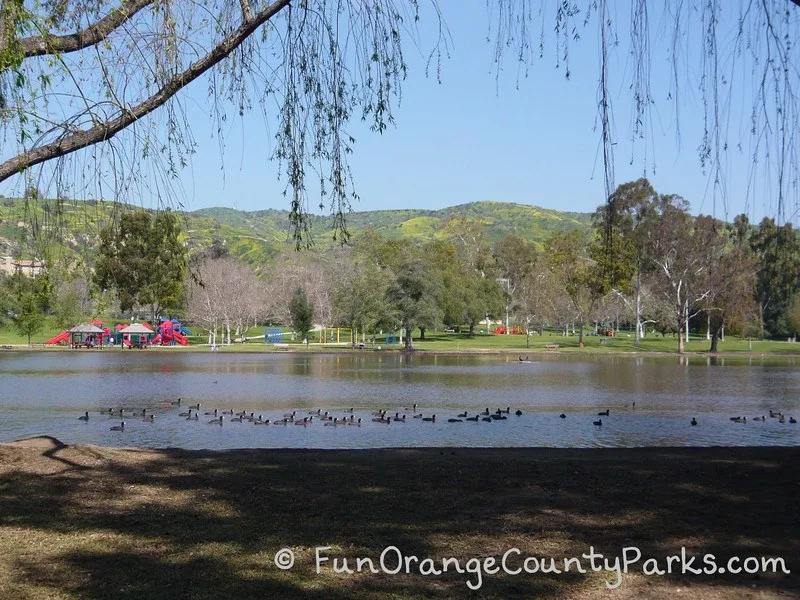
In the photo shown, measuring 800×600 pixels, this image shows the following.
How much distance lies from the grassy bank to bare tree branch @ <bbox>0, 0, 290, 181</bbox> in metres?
2.75

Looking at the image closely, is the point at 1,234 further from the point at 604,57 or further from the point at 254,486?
the point at 604,57

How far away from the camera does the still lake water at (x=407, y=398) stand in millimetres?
16847

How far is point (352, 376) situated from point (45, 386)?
12683mm

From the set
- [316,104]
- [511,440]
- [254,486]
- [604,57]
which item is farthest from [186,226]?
[511,440]

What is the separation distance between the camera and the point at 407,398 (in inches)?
1008

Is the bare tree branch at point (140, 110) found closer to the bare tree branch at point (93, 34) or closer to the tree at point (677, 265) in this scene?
the bare tree branch at point (93, 34)

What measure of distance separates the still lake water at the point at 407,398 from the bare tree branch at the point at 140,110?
9.95 meters

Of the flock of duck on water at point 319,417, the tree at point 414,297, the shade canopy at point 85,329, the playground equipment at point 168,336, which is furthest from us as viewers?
the playground equipment at point 168,336

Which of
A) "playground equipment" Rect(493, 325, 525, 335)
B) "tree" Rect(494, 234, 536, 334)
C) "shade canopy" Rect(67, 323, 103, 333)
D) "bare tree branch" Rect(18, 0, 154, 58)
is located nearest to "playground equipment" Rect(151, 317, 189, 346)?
"shade canopy" Rect(67, 323, 103, 333)

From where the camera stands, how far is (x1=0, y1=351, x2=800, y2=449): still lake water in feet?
55.3

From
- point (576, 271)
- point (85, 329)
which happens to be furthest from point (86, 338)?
point (576, 271)

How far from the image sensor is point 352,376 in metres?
34.9

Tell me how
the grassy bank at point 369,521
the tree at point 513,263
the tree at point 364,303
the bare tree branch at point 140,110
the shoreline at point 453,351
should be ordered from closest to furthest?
1. the grassy bank at point 369,521
2. the bare tree branch at point 140,110
3. the shoreline at point 453,351
4. the tree at point 364,303
5. the tree at point 513,263

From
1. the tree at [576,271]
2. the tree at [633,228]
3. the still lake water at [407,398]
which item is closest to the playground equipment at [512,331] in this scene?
the tree at [576,271]
